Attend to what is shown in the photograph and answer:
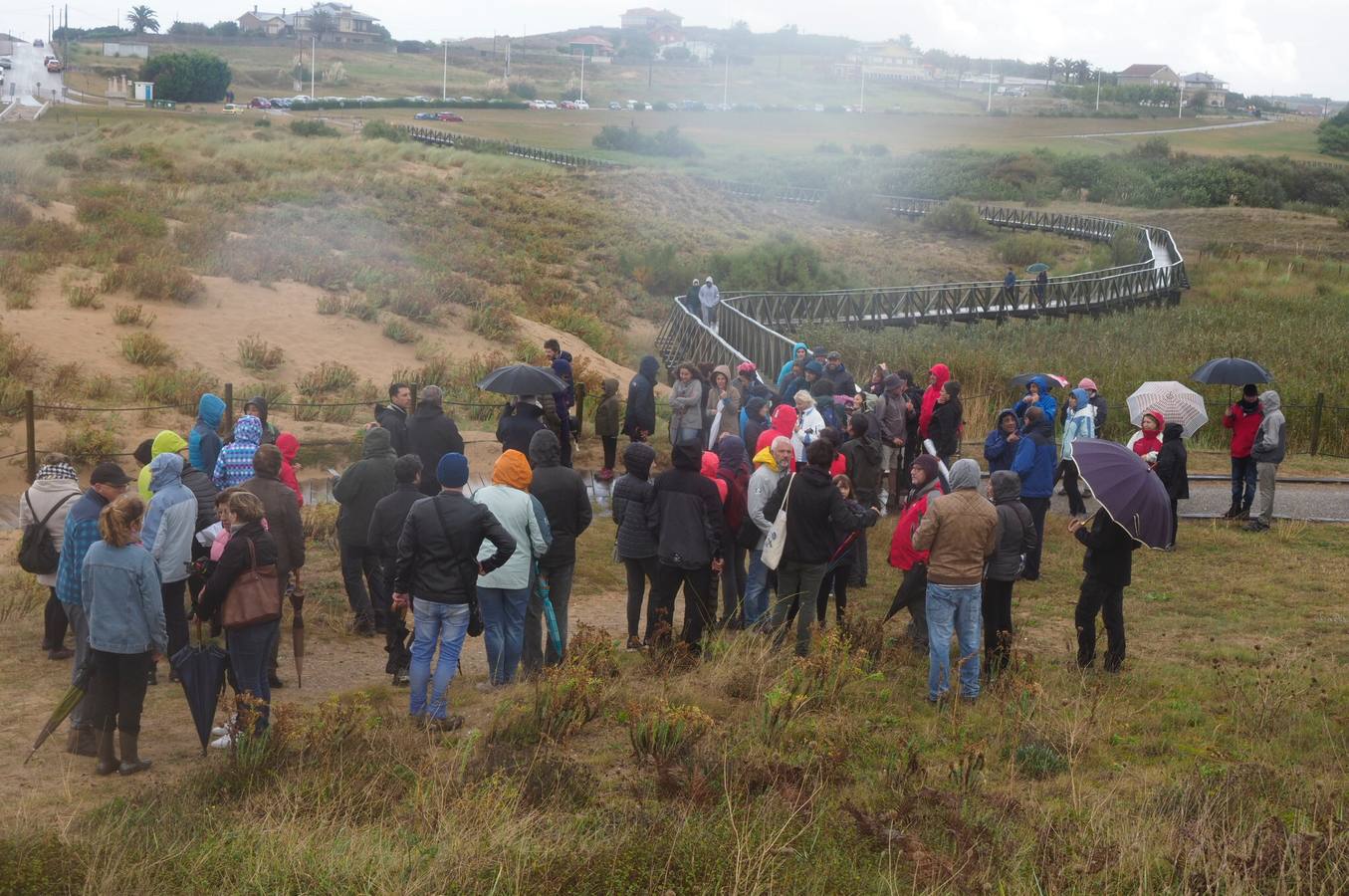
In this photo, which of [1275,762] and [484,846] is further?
[1275,762]

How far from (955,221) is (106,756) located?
5839 cm

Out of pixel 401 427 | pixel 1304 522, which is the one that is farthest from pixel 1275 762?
pixel 1304 522

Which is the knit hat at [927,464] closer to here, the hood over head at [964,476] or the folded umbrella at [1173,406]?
the hood over head at [964,476]

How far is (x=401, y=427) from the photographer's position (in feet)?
34.0

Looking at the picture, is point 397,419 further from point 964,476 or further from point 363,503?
point 964,476

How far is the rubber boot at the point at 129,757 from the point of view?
626cm

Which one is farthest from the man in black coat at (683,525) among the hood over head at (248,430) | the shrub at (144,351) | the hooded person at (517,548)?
the shrub at (144,351)

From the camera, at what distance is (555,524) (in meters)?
7.77

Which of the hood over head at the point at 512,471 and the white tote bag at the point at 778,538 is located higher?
the hood over head at the point at 512,471

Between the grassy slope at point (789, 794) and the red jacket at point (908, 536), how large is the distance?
0.58 meters

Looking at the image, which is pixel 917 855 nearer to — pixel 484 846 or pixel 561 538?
pixel 484 846

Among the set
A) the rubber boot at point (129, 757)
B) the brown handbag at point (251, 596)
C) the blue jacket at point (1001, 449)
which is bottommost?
the rubber boot at point (129, 757)

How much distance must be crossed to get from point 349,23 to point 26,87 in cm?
13357

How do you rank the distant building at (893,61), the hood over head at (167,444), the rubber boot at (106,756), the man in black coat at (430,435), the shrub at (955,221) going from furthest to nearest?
1. the distant building at (893,61)
2. the shrub at (955,221)
3. the man in black coat at (430,435)
4. the hood over head at (167,444)
5. the rubber boot at (106,756)
